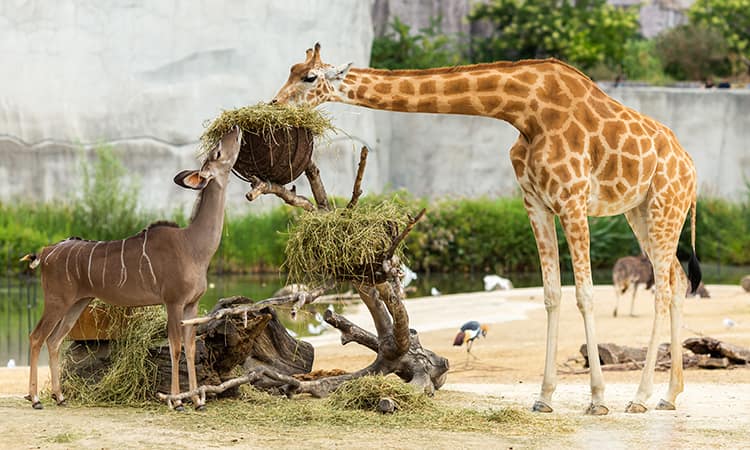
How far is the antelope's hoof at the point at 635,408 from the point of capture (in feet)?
26.5

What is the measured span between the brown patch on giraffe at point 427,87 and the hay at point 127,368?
2369 mm

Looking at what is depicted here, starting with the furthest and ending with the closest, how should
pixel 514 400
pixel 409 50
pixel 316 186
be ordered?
pixel 409 50
pixel 514 400
pixel 316 186

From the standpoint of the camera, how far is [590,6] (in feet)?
115

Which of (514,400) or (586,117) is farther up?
(586,117)

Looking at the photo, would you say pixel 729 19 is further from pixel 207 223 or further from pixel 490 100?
pixel 207 223

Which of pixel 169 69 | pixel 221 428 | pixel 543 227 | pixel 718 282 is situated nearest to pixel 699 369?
pixel 543 227

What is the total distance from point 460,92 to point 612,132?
1083 mm

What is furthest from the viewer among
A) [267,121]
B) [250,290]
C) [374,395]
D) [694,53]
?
[694,53]

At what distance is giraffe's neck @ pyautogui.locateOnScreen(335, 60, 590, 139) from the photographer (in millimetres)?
8141

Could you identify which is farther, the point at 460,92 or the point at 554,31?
the point at 554,31

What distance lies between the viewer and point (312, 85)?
8.06 metres

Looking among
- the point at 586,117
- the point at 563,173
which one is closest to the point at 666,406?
the point at 563,173

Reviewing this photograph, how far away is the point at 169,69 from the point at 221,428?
1935 centimetres

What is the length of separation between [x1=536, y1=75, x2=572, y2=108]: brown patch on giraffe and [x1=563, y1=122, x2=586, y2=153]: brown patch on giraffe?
164 millimetres
